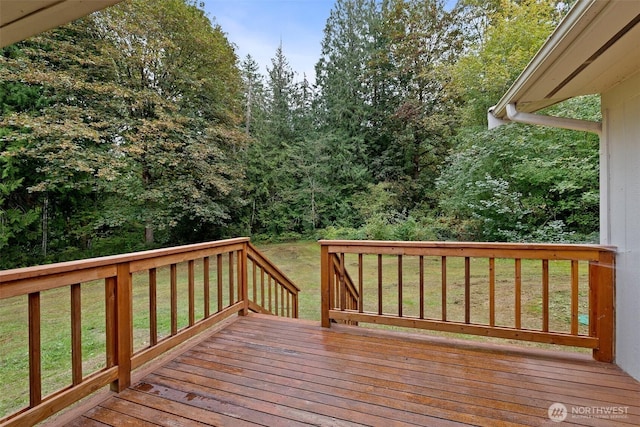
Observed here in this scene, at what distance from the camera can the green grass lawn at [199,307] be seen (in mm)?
3293

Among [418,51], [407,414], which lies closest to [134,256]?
[407,414]

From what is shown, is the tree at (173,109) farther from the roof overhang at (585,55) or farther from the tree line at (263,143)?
the roof overhang at (585,55)

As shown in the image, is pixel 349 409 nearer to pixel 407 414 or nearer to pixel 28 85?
pixel 407 414

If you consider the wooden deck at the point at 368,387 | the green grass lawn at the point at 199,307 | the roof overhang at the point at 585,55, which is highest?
the roof overhang at the point at 585,55

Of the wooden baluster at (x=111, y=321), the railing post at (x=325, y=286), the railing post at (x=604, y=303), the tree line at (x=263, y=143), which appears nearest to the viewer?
the wooden baluster at (x=111, y=321)

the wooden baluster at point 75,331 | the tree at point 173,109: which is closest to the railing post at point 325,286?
the wooden baluster at point 75,331

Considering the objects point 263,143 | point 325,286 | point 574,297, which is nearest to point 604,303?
point 574,297

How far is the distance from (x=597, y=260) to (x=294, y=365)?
241cm

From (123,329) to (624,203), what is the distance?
11.8 feet

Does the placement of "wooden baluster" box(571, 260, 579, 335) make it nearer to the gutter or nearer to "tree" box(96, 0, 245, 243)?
the gutter

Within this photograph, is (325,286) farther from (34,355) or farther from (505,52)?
(505,52)

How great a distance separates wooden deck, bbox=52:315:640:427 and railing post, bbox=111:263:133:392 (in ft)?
0.31

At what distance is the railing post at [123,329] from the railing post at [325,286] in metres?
1.65

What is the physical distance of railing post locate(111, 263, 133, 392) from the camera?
201 cm
